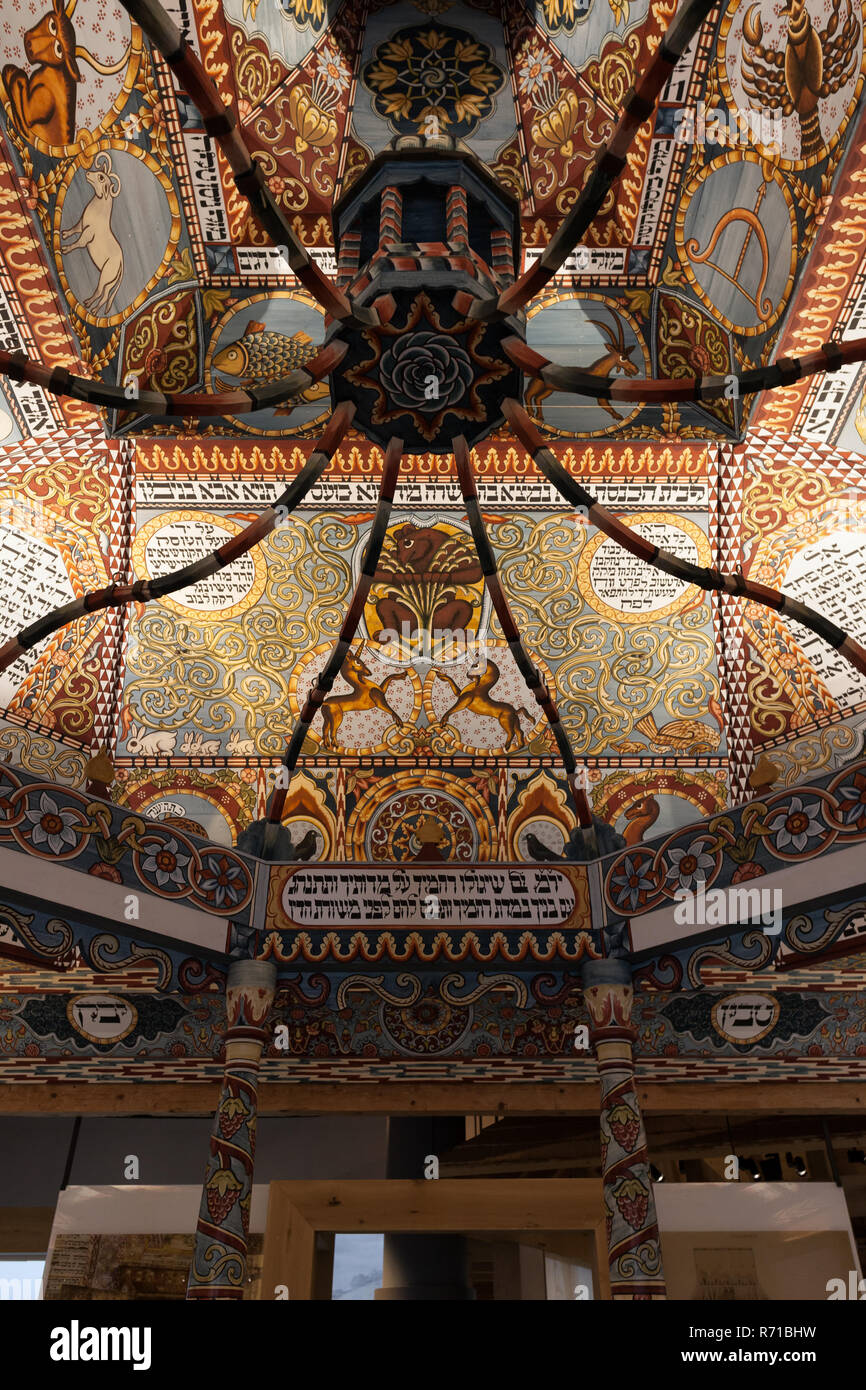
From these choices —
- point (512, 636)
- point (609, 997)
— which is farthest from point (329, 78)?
point (609, 997)

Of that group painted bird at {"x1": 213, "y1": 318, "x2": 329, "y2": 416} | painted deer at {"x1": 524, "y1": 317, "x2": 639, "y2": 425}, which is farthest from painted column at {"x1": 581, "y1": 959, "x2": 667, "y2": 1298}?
painted bird at {"x1": 213, "y1": 318, "x2": 329, "y2": 416}

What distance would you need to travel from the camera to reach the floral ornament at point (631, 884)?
244 inches

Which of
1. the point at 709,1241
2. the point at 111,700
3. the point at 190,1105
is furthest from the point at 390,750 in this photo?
the point at 709,1241

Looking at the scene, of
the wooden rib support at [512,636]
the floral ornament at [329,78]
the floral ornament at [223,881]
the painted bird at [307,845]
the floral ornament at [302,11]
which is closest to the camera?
the floral ornament at [223,881]

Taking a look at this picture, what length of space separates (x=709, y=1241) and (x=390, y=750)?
3.88 metres

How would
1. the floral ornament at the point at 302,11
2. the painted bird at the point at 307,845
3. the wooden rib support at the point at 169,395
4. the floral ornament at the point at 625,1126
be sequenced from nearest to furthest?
the wooden rib support at the point at 169,395
the floral ornament at the point at 625,1126
the floral ornament at the point at 302,11
the painted bird at the point at 307,845

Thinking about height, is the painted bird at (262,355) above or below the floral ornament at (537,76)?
below

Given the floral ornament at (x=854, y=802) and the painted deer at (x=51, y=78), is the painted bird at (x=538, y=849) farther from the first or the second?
the painted deer at (x=51, y=78)

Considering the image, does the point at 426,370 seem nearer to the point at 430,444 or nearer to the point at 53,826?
the point at 430,444

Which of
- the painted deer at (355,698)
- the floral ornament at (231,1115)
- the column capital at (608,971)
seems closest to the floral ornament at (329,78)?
the painted deer at (355,698)

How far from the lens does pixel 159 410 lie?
536 cm

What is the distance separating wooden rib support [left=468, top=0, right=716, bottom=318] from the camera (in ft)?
13.8

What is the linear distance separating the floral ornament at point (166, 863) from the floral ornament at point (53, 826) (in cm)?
41
